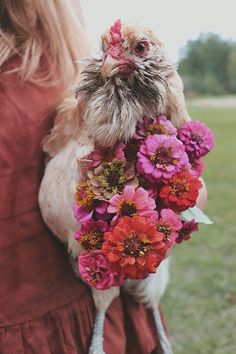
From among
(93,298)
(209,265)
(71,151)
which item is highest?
(71,151)

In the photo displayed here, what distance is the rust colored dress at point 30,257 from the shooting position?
943 millimetres

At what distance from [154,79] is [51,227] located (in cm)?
32

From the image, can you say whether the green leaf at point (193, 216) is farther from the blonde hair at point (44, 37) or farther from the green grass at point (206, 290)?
the green grass at point (206, 290)

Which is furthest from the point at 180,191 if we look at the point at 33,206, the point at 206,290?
the point at 206,290

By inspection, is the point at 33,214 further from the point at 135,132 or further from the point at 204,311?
the point at 204,311

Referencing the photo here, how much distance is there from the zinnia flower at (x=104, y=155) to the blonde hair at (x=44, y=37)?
0.27 m

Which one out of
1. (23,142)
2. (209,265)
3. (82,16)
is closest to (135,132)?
(23,142)

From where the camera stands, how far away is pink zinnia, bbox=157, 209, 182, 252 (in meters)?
0.70

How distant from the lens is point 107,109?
2.51 ft

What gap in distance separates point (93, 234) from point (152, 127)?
17 cm

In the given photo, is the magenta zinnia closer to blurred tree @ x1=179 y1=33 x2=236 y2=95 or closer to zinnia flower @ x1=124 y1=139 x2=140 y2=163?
zinnia flower @ x1=124 y1=139 x2=140 y2=163

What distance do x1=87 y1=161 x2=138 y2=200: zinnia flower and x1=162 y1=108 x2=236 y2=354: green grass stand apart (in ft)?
5.22

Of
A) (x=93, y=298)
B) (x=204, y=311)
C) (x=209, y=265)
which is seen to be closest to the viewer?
(x=93, y=298)

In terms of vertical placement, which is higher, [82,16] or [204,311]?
[82,16]
